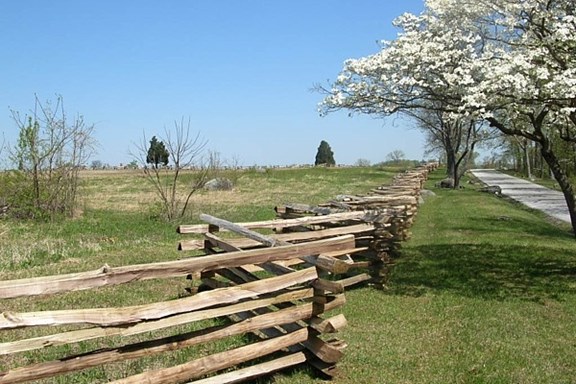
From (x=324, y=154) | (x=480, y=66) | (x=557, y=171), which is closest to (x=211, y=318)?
(x=480, y=66)

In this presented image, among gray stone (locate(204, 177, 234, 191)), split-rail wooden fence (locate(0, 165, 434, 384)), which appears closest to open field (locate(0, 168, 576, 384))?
split-rail wooden fence (locate(0, 165, 434, 384))

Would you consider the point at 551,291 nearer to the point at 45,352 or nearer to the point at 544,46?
the point at 544,46

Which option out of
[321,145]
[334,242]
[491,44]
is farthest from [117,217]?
[321,145]

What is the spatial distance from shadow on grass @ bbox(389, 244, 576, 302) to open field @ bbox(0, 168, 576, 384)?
20 millimetres

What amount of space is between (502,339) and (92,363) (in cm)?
501

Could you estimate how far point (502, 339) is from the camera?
6766 millimetres

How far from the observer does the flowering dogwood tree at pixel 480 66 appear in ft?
28.3

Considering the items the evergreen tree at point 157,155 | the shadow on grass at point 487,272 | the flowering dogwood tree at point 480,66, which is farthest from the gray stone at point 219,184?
the flowering dogwood tree at point 480,66

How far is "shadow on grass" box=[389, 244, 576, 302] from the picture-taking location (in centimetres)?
937

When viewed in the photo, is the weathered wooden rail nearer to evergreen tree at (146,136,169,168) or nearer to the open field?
the open field

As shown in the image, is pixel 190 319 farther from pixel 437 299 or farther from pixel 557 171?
pixel 557 171

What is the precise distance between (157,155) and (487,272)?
51.0 ft

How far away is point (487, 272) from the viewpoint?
1081 cm

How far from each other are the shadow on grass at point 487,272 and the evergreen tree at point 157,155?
39.2 ft
